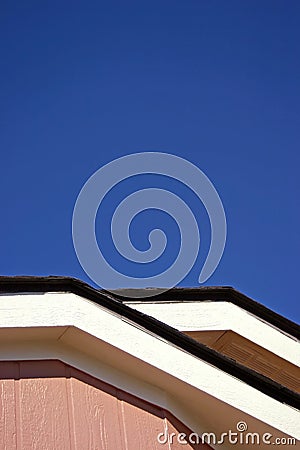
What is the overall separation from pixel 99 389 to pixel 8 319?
454mm

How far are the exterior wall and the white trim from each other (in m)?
0.08

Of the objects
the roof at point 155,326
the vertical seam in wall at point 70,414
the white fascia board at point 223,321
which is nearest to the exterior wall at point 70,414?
the vertical seam in wall at point 70,414

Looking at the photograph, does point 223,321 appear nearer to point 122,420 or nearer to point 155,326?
point 155,326

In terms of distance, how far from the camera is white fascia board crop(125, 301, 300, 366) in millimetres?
5027

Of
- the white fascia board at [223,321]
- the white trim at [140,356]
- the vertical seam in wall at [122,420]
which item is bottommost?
the vertical seam in wall at [122,420]

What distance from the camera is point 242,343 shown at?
5172 millimetres

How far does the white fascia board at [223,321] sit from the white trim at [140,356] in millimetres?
1622

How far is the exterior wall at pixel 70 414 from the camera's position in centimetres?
304

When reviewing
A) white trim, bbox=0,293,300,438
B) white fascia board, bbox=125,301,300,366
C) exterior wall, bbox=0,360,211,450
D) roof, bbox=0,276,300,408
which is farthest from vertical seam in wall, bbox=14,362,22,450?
white fascia board, bbox=125,301,300,366

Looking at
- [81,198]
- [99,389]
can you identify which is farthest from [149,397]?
[81,198]

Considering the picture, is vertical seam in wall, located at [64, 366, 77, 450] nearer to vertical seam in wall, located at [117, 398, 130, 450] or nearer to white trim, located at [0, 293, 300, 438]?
white trim, located at [0, 293, 300, 438]

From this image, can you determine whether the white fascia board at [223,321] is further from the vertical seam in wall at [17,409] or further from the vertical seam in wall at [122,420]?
the vertical seam in wall at [17,409]

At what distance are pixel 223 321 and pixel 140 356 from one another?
6.31 feet

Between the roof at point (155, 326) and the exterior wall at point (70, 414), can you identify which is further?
the roof at point (155, 326)
